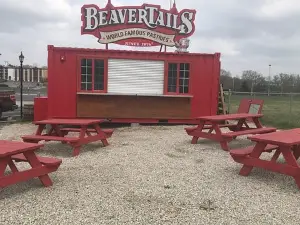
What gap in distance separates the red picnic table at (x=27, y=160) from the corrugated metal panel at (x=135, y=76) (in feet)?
21.8

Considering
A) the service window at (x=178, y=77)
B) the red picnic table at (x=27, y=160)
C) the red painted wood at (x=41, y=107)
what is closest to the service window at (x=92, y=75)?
the red painted wood at (x=41, y=107)

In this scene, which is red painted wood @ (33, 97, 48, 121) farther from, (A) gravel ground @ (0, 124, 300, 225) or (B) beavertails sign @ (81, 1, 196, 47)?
(A) gravel ground @ (0, 124, 300, 225)

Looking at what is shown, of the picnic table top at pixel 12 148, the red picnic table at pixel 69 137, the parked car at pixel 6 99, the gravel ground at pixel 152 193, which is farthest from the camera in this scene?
the parked car at pixel 6 99

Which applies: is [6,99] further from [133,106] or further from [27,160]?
[27,160]

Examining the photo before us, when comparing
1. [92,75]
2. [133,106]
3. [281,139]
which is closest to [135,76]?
[133,106]

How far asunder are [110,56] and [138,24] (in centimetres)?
222

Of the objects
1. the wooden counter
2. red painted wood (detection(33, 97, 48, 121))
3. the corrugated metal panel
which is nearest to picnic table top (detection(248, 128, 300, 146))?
the wooden counter

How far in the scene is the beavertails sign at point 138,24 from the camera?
12.9m

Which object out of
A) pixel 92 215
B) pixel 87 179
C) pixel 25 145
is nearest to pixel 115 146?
pixel 87 179

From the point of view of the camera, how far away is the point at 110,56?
11492mm

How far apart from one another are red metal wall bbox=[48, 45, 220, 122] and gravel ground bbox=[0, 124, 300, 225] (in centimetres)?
462

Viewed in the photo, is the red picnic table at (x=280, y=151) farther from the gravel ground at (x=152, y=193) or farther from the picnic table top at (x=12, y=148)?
the picnic table top at (x=12, y=148)

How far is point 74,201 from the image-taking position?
433 centimetres

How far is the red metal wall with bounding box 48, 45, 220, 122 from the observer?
1147 cm
